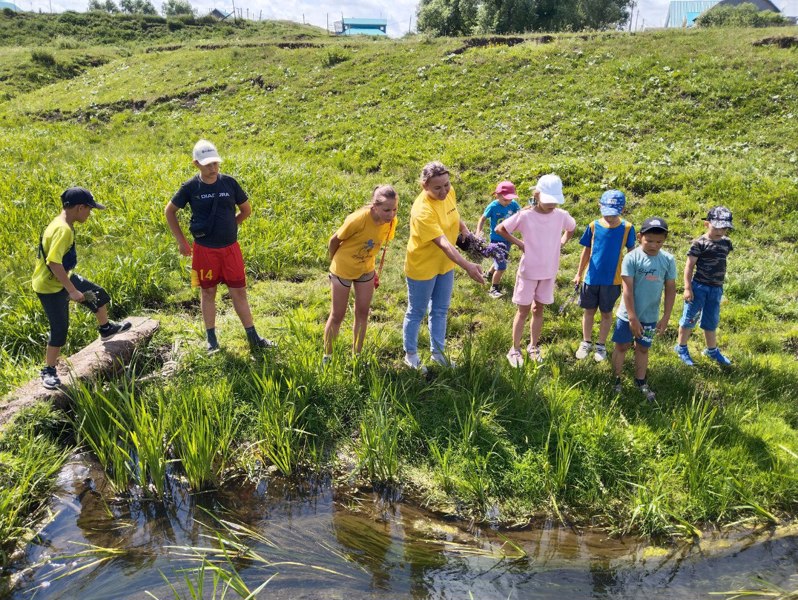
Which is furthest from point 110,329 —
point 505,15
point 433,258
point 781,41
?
point 505,15

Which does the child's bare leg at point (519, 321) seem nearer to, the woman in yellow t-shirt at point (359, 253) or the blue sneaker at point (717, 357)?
the woman in yellow t-shirt at point (359, 253)

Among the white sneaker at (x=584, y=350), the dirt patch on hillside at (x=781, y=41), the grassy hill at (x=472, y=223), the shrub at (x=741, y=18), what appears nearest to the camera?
the grassy hill at (x=472, y=223)

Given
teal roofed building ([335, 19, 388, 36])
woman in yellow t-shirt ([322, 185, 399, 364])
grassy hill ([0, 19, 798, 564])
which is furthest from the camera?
teal roofed building ([335, 19, 388, 36])

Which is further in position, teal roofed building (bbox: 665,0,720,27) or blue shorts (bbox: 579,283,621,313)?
teal roofed building (bbox: 665,0,720,27)

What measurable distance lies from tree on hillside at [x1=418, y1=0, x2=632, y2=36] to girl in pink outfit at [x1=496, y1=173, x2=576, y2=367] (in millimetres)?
33986

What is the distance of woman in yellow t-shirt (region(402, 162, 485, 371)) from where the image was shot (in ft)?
14.1

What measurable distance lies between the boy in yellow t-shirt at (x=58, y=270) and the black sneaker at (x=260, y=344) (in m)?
1.51

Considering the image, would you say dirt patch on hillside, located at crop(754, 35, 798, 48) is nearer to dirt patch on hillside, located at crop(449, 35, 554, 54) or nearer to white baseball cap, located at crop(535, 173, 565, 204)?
dirt patch on hillside, located at crop(449, 35, 554, 54)

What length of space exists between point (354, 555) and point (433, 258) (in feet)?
8.03

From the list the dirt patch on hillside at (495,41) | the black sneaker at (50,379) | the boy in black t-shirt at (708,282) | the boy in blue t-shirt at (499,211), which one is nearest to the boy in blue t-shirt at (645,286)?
the boy in black t-shirt at (708,282)

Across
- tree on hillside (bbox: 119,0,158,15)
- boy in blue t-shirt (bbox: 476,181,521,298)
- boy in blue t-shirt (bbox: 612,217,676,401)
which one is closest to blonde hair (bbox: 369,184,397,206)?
boy in blue t-shirt (bbox: 612,217,676,401)

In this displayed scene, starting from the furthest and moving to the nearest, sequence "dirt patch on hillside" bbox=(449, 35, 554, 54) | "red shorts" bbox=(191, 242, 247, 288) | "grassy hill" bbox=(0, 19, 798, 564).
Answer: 1. "dirt patch on hillside" bbox=(449, 35, 554, 54)
2. "red shorts" bbox=(191, 242, 247, 288)
3. "grassy hill" bbox=(0, 19, 798, 564)

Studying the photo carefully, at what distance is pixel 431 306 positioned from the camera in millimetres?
4992

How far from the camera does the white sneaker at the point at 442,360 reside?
193 inches
